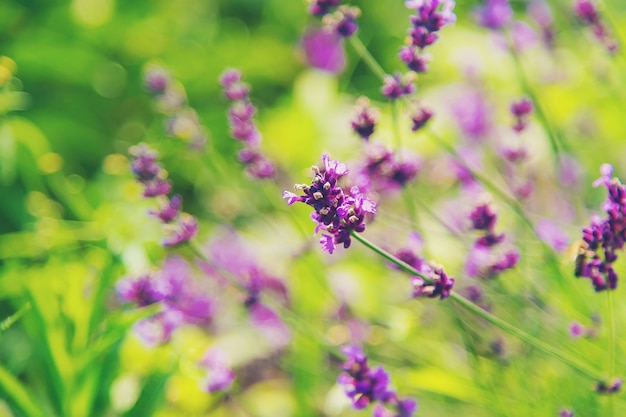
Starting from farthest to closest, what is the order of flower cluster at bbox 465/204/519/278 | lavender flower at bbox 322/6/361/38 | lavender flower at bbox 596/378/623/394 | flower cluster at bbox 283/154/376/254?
lavender flower at bbox 322/6/361/38 → flower cluster at bbox 465/204/519/278 → lavender flower at bbox 596/378/623/394 → flower cluster at bbox 283/154/376/254

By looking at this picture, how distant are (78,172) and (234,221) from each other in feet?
4.48

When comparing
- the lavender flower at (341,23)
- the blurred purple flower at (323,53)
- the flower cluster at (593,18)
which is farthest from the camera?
the blurred purple flower at (323,53)

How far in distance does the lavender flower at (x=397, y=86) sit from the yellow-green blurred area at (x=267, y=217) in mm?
154

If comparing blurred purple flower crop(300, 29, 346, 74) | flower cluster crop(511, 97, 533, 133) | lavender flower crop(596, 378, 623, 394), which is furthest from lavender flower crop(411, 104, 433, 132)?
blurred purple flower crop(300, 29, 346, 74)

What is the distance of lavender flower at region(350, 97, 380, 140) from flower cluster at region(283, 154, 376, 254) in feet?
1.47

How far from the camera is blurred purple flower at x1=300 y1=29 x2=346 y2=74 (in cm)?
395

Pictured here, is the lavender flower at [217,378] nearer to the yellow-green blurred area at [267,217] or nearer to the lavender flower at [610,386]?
the yellow-green blurred area at [267,217]

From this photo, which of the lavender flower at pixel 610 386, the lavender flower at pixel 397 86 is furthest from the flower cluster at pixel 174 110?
the lavender flower at pixel 610 386

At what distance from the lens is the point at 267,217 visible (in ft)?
10.9

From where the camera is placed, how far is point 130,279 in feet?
6.26

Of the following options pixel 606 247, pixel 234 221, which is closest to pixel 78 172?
pixel 234 221

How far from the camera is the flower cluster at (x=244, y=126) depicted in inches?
73.7

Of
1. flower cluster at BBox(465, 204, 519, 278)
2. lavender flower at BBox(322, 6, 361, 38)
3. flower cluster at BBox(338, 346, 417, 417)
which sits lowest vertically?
flower cluster at BBox(338, 346, 417, 417)

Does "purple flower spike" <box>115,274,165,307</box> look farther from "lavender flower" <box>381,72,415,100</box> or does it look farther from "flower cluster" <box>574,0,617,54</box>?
"flower cluster" <box>574,0,617,54</box>
